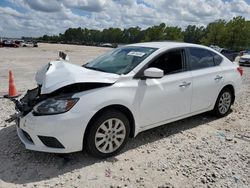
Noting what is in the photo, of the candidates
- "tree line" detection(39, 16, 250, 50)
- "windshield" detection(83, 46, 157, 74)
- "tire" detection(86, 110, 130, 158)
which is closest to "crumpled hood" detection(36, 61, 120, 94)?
"windshield" detection(83, 46, 157, 74)

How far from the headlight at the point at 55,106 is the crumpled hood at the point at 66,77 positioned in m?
0.15

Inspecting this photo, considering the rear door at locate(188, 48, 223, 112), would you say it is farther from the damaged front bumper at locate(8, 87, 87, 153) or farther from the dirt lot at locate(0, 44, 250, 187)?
the damaged front bumper at locate(8, 87, 87, 153)

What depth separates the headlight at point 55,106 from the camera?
3406mm

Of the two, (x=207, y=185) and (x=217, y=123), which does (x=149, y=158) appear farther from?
(x=217, y=123)

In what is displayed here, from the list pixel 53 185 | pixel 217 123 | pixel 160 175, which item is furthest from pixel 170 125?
pixel 53 185

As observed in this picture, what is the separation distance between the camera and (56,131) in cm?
337

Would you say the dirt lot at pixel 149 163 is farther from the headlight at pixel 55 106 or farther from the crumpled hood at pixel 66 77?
the crumpled hood at pixel 66 77

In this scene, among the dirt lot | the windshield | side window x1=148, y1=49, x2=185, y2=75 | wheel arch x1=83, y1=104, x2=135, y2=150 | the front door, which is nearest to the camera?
the dirt lot

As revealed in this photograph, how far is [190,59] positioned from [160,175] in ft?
7.62

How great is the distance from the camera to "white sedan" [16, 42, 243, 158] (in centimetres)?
345

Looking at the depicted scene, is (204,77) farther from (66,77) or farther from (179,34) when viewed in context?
(179,34)

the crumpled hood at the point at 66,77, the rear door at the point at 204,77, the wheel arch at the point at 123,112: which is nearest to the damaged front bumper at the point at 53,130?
the wheel arch at the point at 123,112

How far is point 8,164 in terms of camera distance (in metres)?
3.64

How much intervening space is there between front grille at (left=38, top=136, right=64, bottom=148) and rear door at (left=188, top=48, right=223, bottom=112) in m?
2.54
